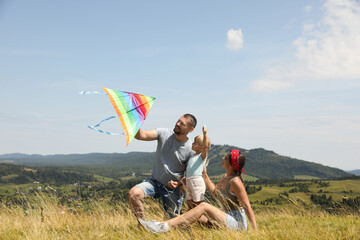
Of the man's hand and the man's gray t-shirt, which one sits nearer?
the man's hand

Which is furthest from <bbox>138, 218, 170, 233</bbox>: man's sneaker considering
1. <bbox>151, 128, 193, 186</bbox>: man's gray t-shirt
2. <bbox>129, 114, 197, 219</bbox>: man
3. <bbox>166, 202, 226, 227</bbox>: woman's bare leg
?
<bbox>151, 128, 193, 186</bbox>: man's gray t-shirt

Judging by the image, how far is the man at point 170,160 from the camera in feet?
18.1

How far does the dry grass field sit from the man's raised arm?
159 centimetres

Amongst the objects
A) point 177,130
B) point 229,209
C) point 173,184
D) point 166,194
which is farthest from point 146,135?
point 229,209

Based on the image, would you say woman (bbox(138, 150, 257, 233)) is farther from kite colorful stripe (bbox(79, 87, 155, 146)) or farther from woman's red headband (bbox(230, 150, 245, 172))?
kite colorful stripe (bbox(79, 87, 155, 146))

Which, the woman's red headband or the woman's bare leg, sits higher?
the woman's red headband

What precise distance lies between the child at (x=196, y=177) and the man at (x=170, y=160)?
216mm

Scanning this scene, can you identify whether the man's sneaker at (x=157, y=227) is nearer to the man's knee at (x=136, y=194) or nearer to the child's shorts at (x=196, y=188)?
the man's knee at (x=136, y=194)

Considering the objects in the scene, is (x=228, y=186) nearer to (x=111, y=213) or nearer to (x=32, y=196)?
(x=111, y=213)

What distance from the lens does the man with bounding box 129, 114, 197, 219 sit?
5512mm

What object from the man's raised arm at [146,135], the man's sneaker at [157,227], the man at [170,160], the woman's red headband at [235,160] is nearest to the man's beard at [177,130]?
the man at [170,160]

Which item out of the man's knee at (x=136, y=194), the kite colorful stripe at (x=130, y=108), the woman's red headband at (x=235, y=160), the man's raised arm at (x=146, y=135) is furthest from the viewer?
the man's raised arm at (x=146, y=135)

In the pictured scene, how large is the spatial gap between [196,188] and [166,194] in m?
0.70

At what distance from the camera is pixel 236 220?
15.9ft
